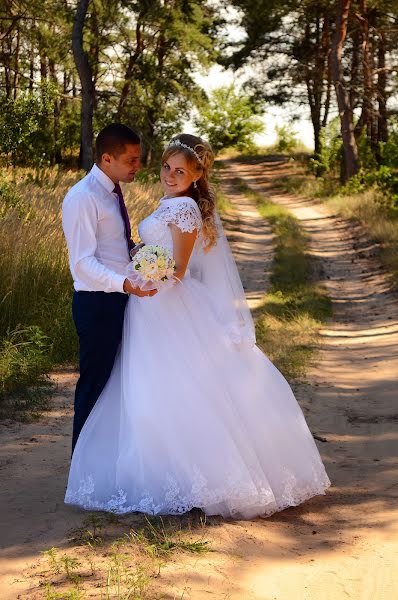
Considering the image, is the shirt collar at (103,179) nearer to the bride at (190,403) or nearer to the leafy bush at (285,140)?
the bride at (190,403)

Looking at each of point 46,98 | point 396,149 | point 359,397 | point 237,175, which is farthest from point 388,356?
point 237,175

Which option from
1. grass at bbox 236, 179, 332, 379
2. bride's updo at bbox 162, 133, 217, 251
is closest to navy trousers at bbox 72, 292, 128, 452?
bride's updo at bbox 162, 133, 217, 251

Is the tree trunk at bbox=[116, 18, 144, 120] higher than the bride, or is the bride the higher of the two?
the tree trunk at bbox=[116, 18, 144, 120]

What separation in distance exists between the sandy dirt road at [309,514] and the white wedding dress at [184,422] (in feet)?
0.66

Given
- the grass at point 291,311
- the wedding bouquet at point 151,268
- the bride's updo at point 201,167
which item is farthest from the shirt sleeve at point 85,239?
the grass at point 291,311

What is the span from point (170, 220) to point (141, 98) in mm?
27462

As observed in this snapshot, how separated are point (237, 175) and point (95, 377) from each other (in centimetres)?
4210

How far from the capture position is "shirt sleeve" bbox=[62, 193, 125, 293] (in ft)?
16.7

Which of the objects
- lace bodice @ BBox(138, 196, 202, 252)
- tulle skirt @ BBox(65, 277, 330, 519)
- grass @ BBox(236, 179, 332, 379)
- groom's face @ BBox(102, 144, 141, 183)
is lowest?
grass @ BBox(236, 179, 332, 379)

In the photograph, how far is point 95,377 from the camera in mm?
5480

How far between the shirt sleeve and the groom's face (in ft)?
0.74

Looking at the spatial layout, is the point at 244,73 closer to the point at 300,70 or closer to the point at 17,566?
the point at 300,70

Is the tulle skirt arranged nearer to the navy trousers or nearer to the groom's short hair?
the navy trousers

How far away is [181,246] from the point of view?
16.9ft
